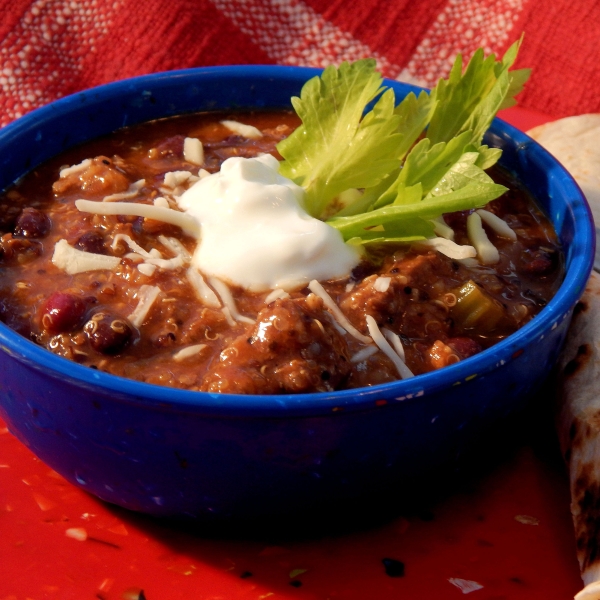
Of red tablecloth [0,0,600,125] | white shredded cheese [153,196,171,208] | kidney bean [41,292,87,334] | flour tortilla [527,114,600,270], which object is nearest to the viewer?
kidney bean [41,292,87,334]

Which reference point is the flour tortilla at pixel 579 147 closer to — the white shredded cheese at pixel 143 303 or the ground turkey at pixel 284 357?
the ground turkey at pixel 284 357

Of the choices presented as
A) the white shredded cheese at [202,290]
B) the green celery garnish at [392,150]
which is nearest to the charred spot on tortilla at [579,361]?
the green celery garnish at [392,150]

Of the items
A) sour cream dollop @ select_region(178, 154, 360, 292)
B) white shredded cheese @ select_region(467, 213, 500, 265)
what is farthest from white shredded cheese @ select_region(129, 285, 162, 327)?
white shredded cheese @ select_region(467, 213, 500, 265)

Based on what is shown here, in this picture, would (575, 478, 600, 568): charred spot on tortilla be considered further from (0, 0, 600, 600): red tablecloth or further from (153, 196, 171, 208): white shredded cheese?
(153, 196, 171, 208): white shredded cheese

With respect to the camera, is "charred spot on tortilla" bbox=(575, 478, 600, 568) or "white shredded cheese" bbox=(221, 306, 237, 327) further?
"white shredded cheese" bbox=(221, 306, 237, 327)

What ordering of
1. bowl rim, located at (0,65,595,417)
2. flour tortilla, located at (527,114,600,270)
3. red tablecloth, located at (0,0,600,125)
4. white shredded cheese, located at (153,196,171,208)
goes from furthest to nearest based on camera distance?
red tablecloth, located at (0,0,600,125), flour tortilla, located at (527,114,600,270), white shredded cheese, located at (153,196,171,208), bowl rim, located at (0,65,595,417)

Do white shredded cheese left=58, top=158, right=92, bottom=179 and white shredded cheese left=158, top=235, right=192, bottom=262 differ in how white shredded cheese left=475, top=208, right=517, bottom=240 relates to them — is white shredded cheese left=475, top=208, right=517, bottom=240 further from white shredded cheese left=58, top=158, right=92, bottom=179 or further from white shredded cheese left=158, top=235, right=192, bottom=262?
white shredded cheese left=58, top=158, right=92, bottom=179

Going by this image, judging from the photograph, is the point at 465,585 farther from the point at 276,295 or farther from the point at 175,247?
the point at 175,247

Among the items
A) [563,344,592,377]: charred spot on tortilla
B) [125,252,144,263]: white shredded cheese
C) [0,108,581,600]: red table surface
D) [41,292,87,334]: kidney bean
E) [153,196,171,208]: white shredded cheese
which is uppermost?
[153,196,171,208]: white shredded cheese

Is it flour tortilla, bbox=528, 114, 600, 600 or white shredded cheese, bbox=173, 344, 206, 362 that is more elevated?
white shredded cheese, bbox=173, 344, 206, 362
